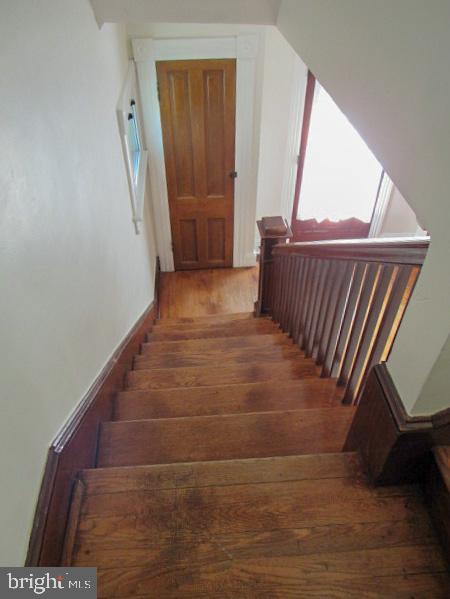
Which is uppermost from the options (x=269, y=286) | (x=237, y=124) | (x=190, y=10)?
(x=190, y=10)

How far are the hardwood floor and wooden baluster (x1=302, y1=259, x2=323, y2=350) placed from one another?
1719 mm

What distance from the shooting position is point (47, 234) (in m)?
1.15

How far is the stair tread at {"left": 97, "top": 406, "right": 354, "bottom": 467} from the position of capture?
4.60 ft

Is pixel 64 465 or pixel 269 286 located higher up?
pixel 64 465

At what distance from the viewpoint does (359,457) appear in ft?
3.96

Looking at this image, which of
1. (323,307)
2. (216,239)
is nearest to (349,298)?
(323,307)

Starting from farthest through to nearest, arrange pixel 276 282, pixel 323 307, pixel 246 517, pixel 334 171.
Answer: pixel 334 171 < pixel 276 282 < pixel 323 307 < pixel 246 517

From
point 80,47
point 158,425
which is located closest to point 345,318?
point 158,425

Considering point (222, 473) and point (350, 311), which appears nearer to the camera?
point (222, 473)

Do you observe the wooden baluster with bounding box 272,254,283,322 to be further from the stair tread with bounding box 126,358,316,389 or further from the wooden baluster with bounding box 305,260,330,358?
the stair tread with bounding box 126,358,316,389

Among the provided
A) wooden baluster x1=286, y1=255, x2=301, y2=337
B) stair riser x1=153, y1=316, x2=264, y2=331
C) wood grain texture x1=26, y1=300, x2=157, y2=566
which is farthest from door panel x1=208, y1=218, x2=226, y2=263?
wood grain texture x1=26, y1=300, x2=157, y2=566

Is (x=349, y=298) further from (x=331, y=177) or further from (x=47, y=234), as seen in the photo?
(x=331, y=177)

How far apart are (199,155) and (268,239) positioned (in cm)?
151

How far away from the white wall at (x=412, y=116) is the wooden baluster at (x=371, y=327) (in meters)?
0.33
